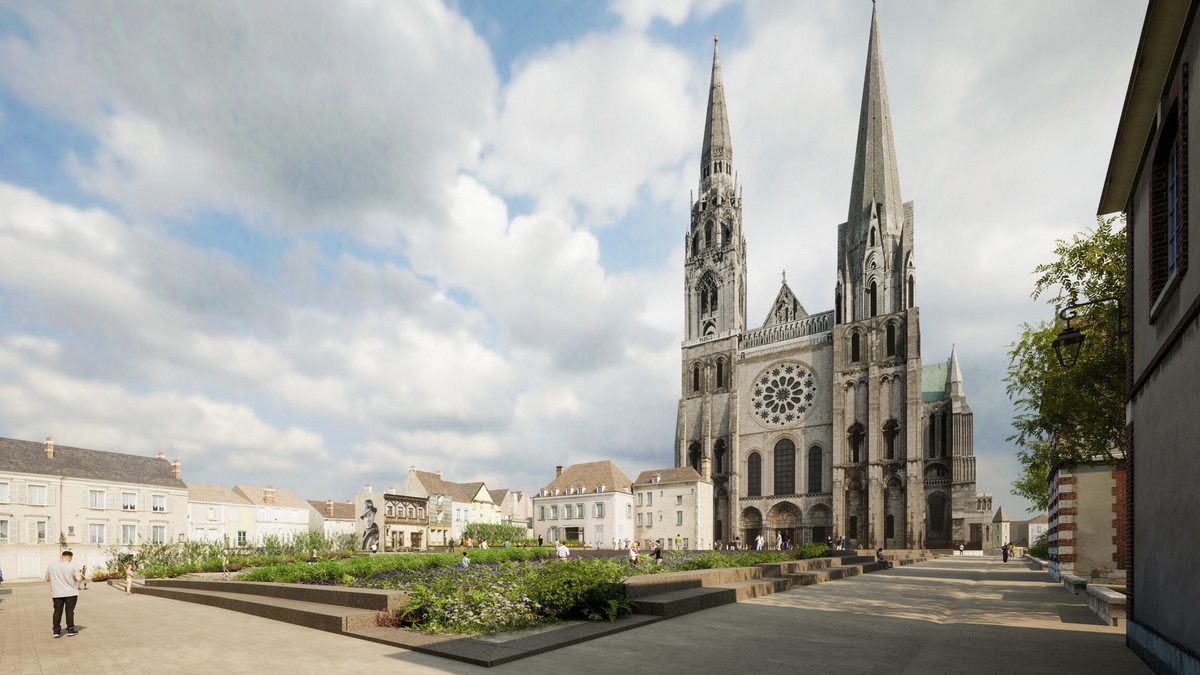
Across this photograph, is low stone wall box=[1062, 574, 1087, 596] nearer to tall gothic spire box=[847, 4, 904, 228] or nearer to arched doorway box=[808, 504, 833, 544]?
arched doorway box=[808, 504, 833, 544]

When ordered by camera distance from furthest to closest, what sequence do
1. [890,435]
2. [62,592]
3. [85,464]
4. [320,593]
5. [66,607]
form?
[890,435]
[85,464]
[320,593]
[66,607]
[62,592]

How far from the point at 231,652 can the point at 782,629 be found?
9.40 m

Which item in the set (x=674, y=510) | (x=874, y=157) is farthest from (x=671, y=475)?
(x=874, y=157)

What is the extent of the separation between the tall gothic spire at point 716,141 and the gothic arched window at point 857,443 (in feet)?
108

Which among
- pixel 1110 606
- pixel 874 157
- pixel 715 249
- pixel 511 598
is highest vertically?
pixel 874 157

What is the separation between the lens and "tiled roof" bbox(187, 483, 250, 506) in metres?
55.9

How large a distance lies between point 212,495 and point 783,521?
177 ft

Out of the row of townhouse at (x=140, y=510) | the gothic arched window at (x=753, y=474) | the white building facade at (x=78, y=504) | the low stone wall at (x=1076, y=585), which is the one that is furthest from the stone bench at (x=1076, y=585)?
the gothic arched window at (x=753, y=474)

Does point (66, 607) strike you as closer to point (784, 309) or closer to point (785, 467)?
point (785, 467)

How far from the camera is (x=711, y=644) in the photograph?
10188mm

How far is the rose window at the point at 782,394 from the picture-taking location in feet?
207

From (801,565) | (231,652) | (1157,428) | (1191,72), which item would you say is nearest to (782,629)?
(1157,428)

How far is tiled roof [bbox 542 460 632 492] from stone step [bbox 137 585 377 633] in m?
44.9

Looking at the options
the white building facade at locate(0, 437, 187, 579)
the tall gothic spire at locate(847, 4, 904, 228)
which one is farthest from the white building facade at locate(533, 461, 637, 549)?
the tall gothic spire at locate(847, 4, 904, 228)
